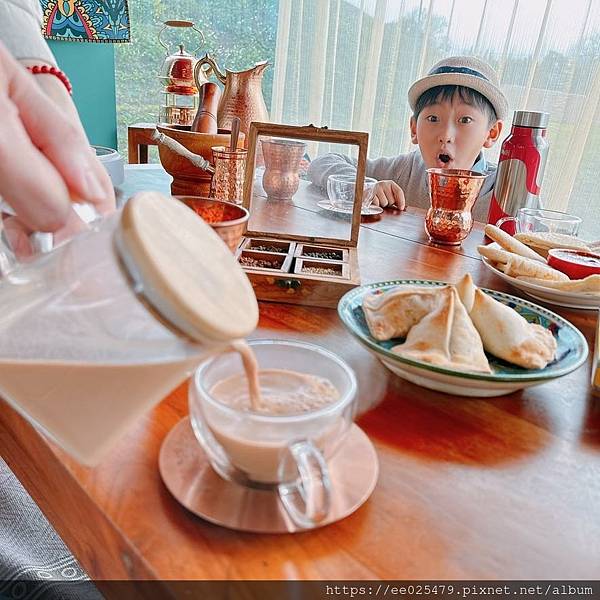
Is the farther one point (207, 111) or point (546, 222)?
point (207, 111)

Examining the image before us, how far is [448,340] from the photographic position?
57 centimetres

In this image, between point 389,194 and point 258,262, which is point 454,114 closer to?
point 389,194

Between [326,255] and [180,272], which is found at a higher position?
[180,272]

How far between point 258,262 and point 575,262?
492 millimetres

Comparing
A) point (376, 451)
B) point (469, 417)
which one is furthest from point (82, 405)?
point (469, 417)

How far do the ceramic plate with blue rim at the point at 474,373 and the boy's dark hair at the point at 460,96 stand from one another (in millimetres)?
1124

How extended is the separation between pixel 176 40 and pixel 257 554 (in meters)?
3.43

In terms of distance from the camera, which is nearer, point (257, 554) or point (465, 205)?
point (257, 554)

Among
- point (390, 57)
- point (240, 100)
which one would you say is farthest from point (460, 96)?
point (390, 57)

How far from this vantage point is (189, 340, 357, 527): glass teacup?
1.18ft

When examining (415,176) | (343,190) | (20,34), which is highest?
(20,34)

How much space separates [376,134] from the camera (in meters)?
2.60

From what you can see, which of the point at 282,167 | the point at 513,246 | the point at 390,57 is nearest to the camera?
the point at 513,246

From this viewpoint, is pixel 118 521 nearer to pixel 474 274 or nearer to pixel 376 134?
pixel 474 274
